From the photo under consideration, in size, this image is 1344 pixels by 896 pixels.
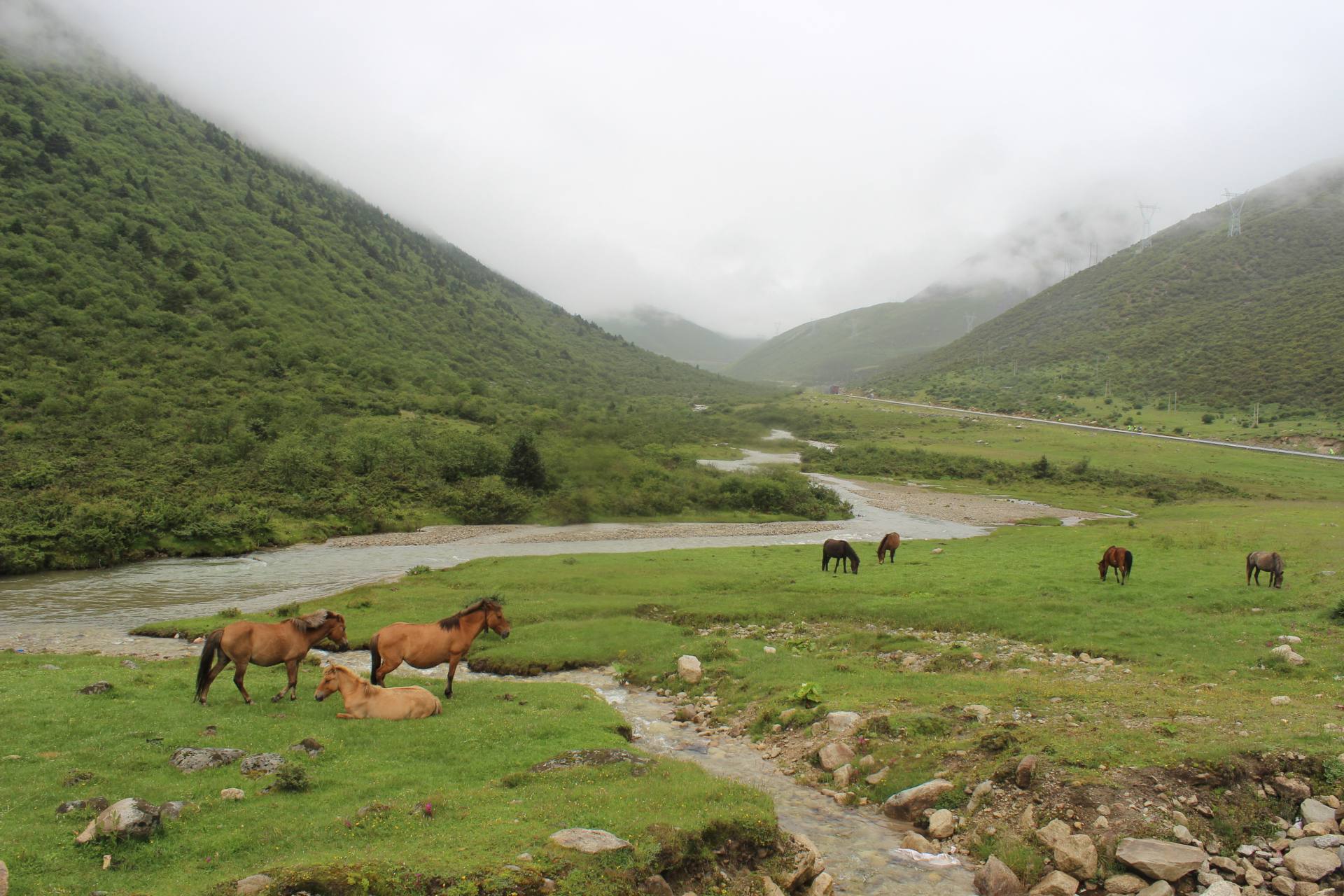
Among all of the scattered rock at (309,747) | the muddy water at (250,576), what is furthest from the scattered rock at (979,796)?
the muddy water at (250,576)

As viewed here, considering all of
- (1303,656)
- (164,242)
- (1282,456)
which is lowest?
(1303,656)

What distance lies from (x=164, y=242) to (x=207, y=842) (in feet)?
390

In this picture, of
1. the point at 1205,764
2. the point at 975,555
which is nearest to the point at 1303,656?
the point at 1205,764

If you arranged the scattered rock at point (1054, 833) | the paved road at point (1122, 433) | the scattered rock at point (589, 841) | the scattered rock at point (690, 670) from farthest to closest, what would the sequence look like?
the paved road at point (1122, 433), the scattered rock at point (690, 670), the scattered rock at point (1054, 833), the scattered rock at point (589, 841)

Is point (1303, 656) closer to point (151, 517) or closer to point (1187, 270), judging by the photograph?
point (151, 517)

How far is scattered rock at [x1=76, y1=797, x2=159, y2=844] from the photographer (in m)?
7.77

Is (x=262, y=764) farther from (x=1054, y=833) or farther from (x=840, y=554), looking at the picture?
(x=840, y=554)

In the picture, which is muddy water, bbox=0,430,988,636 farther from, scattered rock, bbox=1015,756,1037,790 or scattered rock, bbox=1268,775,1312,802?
scattered rock, bbox=1268,775,1312,802

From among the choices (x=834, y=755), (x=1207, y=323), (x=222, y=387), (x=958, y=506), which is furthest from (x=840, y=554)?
(x=1207, y=323)

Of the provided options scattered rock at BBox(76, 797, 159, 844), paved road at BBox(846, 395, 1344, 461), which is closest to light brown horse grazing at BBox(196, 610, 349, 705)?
scattered rock at BBox(76, 797, 159, 844)

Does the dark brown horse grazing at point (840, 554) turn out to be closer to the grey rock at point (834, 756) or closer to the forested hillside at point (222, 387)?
the grey rock at point (834, 756)

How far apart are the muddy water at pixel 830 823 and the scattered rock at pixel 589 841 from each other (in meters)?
3.48

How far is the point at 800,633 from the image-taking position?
2505 centimetres

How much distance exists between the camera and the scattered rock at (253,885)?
6676 mm
